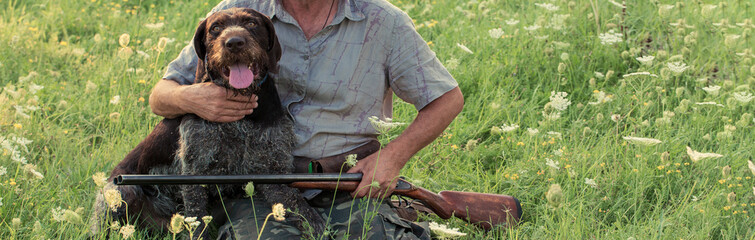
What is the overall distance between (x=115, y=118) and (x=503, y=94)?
2.66 m

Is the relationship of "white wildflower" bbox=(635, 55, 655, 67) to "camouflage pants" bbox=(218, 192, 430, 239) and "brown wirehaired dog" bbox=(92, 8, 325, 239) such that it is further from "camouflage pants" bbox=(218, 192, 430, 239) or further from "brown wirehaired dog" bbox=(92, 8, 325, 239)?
"brown wirehaired dog" bbox=(92, 8, 325, 239)

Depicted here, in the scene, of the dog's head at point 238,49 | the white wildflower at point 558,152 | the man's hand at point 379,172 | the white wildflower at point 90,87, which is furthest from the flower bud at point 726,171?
the white wildflower at point 90,87

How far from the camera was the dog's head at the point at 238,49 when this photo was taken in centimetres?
323

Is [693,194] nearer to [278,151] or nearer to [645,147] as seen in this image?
[645,147]

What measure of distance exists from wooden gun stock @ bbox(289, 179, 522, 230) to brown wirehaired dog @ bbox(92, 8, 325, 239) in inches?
22.2

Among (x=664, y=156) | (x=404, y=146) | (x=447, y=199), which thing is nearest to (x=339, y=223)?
(x=404, y=146)

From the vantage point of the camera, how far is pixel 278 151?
12.0 ft

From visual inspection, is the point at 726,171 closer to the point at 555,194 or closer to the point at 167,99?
Answer: the point at 555,194

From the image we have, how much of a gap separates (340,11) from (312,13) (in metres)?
0.15

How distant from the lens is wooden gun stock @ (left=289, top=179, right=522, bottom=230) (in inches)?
154


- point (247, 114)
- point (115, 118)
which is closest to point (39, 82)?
point (115, 118)

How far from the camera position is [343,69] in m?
3.82

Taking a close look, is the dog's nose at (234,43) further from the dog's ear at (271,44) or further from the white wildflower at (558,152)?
the white wildflower at (558,152)

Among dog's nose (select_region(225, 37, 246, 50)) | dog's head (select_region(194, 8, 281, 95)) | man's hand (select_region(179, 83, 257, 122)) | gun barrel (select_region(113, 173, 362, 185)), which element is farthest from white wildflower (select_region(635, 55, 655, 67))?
dog's nose (select_region(225, 37, 246, 50))
